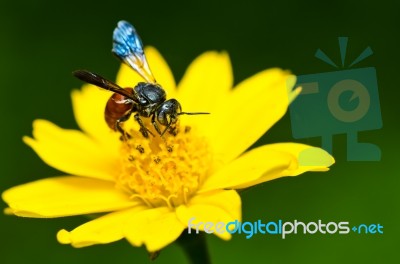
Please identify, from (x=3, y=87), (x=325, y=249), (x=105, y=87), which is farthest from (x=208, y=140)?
(x=3, y=87)

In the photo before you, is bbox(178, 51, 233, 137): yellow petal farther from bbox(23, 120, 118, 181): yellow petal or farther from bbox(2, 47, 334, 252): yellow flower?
bbox(23, 120, 118, 181): yellow petal

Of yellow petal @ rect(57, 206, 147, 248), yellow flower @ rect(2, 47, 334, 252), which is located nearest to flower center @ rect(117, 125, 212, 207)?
yellow flower @ rect(2, 47, 334, 252)

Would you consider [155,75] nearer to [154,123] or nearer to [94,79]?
[154,123]

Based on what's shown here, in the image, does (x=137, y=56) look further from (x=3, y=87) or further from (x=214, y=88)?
Answer: (x=3, y=87)

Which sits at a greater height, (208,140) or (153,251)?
(208,140)

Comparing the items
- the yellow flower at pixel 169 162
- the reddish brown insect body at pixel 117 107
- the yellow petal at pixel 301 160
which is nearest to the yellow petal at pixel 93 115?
the yellow flower at pixel 169 162

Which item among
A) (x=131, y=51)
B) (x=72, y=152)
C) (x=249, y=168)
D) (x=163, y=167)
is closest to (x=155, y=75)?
(x=131, y=51)
